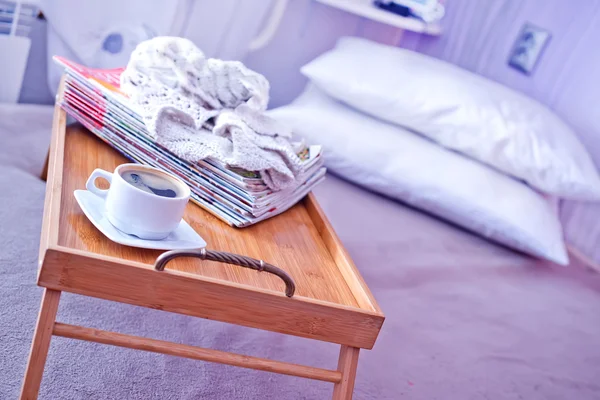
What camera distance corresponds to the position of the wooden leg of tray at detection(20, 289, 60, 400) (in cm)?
59

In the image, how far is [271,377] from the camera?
2.87 feet

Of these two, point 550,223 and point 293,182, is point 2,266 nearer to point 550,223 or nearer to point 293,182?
point 293,182

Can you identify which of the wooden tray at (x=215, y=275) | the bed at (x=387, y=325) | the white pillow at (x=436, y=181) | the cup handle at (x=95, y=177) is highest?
the cup handle at (x=95, y=177)

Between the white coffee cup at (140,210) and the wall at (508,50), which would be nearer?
the white coffee cup at (140,210)

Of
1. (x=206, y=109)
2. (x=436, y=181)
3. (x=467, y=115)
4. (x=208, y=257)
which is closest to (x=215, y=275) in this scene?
(x=208, y=257)

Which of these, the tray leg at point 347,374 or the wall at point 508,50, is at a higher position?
the wall at point 508,50

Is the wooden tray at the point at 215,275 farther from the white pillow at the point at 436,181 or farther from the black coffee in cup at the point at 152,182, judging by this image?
the white pillow at the point at 436,181

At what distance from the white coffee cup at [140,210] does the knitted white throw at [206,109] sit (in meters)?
0.19

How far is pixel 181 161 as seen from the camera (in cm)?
89

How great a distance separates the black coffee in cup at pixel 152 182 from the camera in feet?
2.22

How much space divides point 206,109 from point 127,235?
367 millimetres

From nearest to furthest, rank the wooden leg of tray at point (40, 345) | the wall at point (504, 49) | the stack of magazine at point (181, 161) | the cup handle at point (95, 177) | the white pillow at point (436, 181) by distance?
the wooden leg of tray at point (40, 345)
the cup handle at point (95, 177)
the stack of magazine at point (181, 161)
the white pillow at point (436, 181)
the wall at point (504, 49)

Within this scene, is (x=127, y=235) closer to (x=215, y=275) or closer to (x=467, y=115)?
(x=215, y=275)

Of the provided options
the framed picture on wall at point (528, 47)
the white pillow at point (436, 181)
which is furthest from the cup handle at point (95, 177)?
the framed picture on wall at point (528, 47)
